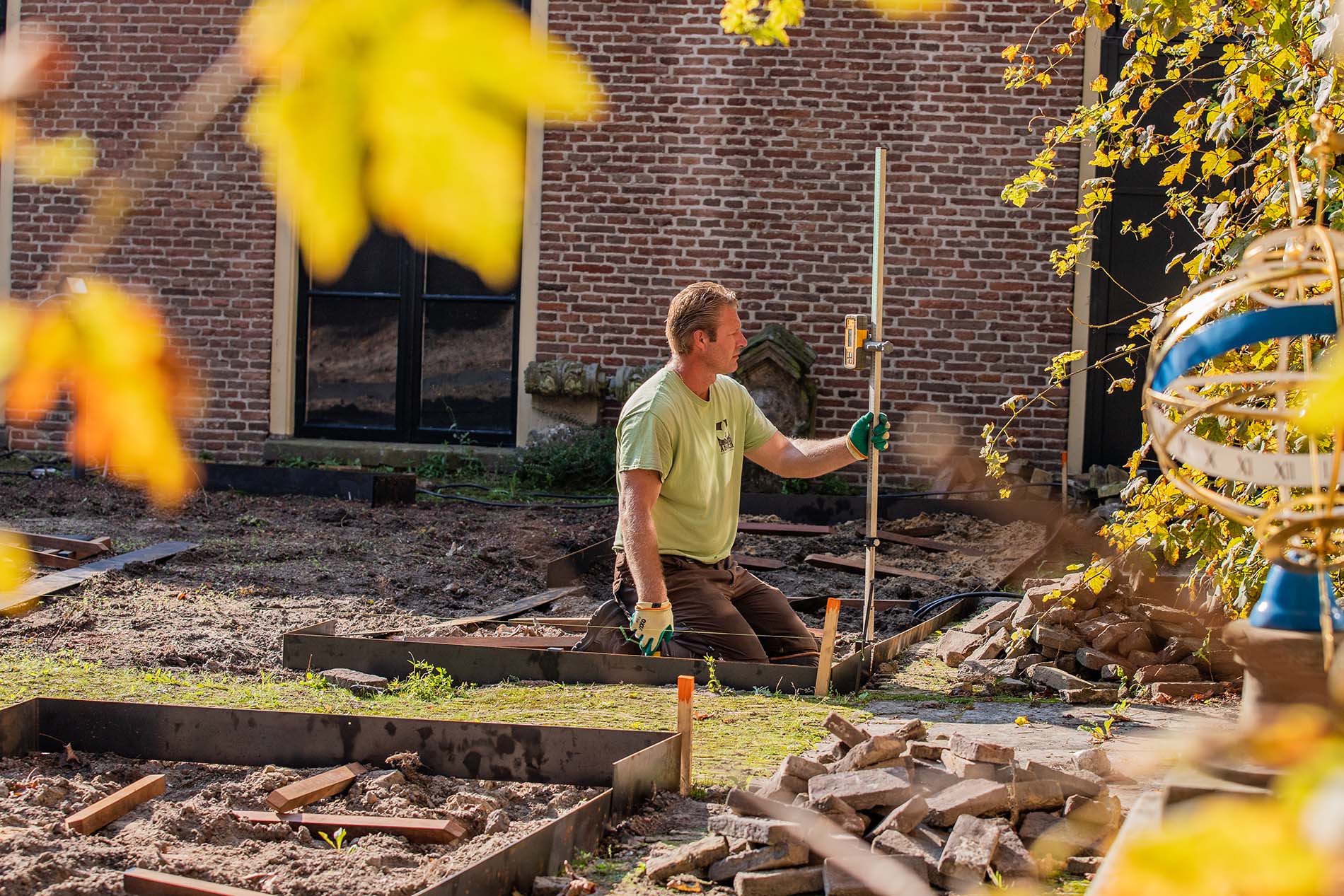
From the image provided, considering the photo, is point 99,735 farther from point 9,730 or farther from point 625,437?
point 625,437

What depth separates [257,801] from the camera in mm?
3398

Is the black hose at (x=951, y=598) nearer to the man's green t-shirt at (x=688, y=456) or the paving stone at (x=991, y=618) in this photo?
the paving stone at (x=991, y=618)

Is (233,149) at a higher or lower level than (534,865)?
higher

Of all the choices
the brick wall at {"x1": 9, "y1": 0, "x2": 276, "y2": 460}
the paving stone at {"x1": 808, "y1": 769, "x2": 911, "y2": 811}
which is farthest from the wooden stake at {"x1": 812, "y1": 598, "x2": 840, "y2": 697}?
the brick wall at {"x1": 9, "y1": 0, "x2": 276, "y2": 460}

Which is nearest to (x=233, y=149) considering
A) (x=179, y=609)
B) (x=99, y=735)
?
(x=179, y=609)

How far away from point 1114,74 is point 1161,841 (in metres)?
10.1

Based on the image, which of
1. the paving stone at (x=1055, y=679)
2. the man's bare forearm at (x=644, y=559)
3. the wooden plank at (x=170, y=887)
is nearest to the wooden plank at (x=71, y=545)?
the man's bare forearm at (x=644, y=559)

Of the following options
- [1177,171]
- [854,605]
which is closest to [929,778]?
[1177,171]

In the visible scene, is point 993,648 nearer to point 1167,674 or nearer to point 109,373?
point 1167,674

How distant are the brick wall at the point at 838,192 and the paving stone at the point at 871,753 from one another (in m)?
6.92

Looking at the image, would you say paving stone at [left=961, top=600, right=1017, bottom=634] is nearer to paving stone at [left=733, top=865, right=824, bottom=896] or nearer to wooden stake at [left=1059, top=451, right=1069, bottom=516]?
paving stone at [left=733, top=865, right=824, bottom=896]

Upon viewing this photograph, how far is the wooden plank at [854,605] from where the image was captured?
6.53m

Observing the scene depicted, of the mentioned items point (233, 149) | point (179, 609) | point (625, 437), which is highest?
point (233, 149)

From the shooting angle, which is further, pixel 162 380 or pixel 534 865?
pixel 534 865
